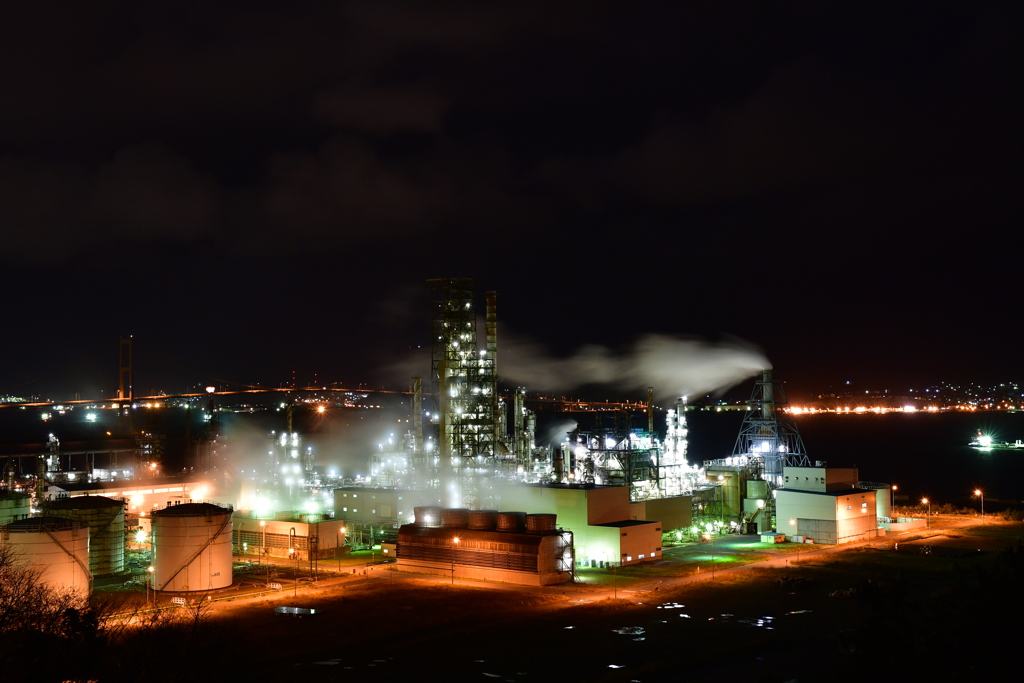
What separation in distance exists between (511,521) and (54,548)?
11.6m

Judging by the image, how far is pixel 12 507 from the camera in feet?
97.9

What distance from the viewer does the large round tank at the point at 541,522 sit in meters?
26.0

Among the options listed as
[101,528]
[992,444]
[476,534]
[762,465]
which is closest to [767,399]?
[762,465]

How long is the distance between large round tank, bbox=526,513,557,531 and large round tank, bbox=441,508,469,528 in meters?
2.14

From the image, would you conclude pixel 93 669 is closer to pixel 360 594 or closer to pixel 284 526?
pixel 360 594

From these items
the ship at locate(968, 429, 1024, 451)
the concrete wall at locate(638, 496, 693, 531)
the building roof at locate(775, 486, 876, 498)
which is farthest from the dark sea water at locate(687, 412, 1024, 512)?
the concrete wall at locate(638, 496, 693, 531)

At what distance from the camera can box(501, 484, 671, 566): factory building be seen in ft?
91.0

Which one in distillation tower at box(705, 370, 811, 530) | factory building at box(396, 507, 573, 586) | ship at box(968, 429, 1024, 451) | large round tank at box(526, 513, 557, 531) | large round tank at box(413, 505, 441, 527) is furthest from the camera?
ship at box(968, 429, 1024, 451)

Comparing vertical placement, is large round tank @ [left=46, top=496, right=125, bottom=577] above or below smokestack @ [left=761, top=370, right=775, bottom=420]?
below

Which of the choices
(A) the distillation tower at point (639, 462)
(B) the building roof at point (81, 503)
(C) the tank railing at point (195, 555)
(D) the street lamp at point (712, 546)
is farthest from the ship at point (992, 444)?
(C) the tank railing at point (195, 555)

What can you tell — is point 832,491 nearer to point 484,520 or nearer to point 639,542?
point 639,542

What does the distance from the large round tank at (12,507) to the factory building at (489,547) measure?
1257 cm

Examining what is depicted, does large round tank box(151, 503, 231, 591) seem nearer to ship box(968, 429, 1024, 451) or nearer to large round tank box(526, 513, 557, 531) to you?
large round tank box(526, 513, 557, 531)

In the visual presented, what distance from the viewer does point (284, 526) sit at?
97.6ft
